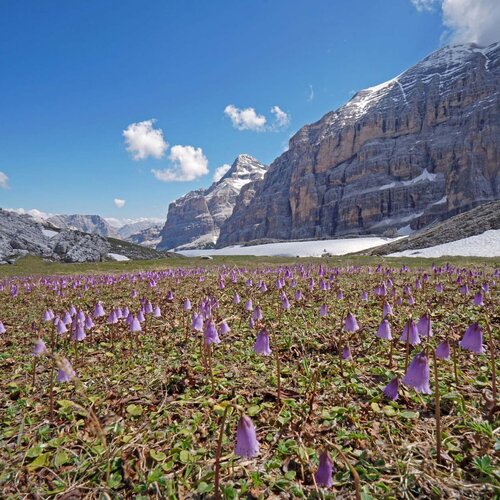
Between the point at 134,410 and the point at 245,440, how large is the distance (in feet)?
5.99

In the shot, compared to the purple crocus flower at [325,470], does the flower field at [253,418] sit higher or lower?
lower

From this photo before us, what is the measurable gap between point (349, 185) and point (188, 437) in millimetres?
210576

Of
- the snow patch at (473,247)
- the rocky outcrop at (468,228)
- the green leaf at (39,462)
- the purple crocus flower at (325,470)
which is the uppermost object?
the rocky outcrop at (468,228)

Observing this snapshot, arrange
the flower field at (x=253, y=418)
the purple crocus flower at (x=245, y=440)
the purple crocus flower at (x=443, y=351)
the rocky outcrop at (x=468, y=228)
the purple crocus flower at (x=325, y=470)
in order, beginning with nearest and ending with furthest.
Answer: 1. the purple crocus flower at (x=325, y=470)
2. the purple crocus flower at (x=245, y=440)
3. the flower field at (x=253, y=418)
4. the purple crocus flower at (x=443, y=351)
5. the rocky outcrop at (x=468, y=228)

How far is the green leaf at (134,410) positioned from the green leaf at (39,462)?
0.78 meters

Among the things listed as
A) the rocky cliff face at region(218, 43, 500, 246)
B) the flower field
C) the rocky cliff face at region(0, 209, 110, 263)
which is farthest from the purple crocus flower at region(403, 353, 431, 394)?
the rocky cliff face at region(218, 43, 500, 246)

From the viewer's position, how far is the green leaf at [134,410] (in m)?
3.38

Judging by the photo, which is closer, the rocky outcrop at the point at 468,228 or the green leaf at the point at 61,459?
the green leaf at the point at 61,459

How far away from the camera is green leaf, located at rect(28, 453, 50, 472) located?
2.68 meters

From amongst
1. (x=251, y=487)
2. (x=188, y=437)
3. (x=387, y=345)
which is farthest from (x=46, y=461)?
(x=387, y=345)

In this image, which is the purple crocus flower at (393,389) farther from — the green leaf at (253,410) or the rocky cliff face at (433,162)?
the rocky cliff face at (433,162)

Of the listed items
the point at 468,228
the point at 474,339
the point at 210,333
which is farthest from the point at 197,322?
the point at 468,228

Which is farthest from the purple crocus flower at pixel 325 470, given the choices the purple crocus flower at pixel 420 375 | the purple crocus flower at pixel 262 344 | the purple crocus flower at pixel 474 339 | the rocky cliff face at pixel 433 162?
the rocky cliff face at pixel 433 162

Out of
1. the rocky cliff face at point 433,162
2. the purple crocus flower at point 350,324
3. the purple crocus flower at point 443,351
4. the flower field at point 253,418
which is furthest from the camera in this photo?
the rocky cliff face at point 433,162
